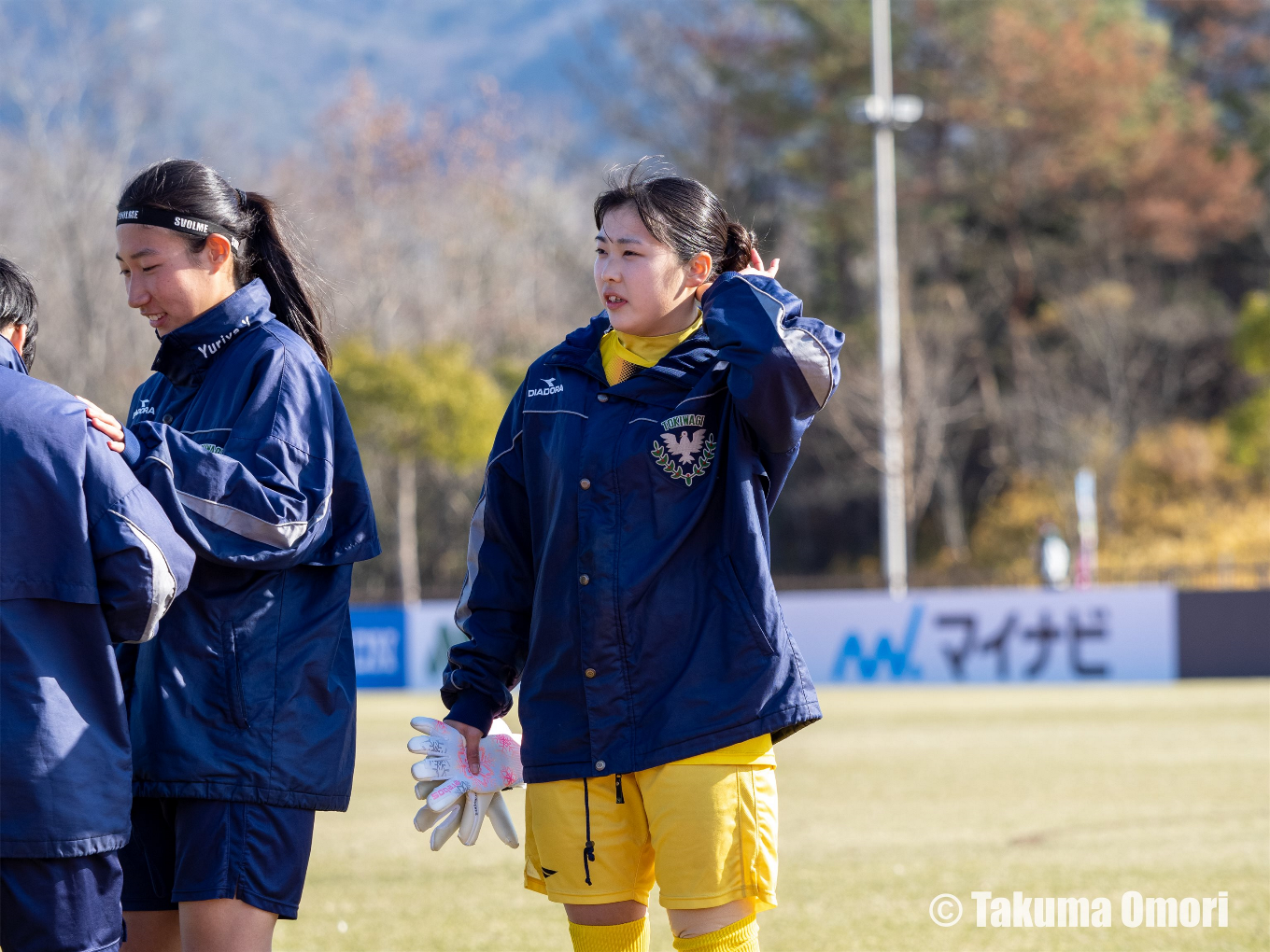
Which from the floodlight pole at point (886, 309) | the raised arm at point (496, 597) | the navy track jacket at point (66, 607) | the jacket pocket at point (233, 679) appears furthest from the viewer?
the floodlight pole at point (886, 309)

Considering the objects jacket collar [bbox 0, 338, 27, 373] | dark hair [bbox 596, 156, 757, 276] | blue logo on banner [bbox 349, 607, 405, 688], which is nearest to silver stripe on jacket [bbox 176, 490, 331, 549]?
jacket collar [bbox 0, 338, 27, 373]

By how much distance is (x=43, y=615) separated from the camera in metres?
2.40

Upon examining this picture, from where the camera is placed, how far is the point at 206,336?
2869 millimetres

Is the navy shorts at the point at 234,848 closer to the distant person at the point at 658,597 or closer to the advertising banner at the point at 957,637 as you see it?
the distant person at the point at 658,597

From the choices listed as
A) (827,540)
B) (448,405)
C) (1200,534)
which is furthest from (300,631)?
(827,540)

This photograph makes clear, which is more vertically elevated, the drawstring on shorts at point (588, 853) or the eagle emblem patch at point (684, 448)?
the eagle emblem patch at point (684, 448)

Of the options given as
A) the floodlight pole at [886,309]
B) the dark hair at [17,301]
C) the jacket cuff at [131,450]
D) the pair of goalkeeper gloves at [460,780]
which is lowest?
the pair of goalkeeper gloves at [460,780]

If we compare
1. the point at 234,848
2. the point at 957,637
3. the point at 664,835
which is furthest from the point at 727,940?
the point at 957,637

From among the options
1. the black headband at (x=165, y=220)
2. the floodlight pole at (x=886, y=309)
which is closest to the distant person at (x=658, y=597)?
the black headband at (x=165, y=220)

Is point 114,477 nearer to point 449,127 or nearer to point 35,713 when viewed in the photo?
point 35,713

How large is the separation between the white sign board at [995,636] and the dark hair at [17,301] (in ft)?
47.0

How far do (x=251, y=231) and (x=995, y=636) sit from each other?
15116 mm

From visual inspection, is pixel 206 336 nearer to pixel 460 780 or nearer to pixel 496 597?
pixel 496 597

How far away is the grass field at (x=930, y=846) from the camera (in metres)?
4.90
